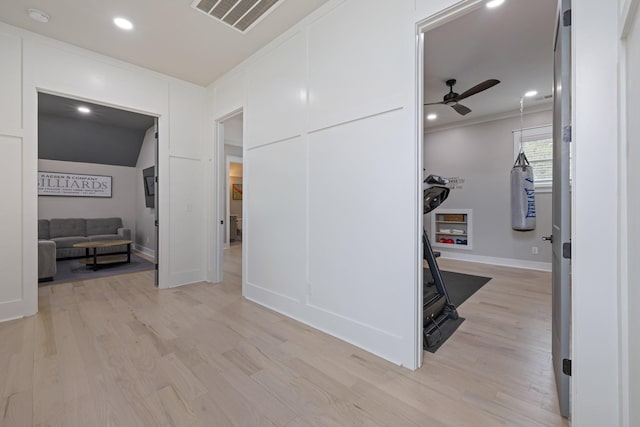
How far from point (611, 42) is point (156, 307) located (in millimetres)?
3806

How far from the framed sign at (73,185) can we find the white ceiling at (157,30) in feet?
14.9

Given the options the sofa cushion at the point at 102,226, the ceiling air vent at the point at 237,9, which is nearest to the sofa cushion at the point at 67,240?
the sofa cushion at the point at 102,226

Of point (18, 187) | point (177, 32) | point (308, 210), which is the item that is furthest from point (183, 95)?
point (308, 210)

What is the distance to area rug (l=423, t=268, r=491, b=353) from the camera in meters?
2.31

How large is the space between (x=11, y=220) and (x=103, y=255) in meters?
3.72

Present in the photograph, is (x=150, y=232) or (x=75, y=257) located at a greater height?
(x=150, y=232)

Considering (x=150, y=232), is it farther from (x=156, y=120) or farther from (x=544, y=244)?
(x=544, y=244)

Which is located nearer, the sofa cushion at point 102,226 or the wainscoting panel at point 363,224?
the wainscoting panel at point 363,224

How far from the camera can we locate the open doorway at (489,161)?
223cm

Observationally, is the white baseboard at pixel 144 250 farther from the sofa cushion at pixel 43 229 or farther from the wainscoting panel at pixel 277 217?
the wainscoting panel at pixel 277 217

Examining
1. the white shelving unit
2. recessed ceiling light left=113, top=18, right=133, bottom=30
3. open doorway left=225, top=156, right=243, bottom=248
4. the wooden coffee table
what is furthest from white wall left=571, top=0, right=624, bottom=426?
open doorway left=225, top=156, right=243, bottom=248

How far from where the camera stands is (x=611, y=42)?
1128mm

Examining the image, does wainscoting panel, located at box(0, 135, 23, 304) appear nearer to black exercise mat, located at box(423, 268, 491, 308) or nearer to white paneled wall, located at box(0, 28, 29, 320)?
white paneled wall, located at box(0, 28, 29, 320)

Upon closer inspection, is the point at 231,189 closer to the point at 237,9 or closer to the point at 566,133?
the point at 237,9
